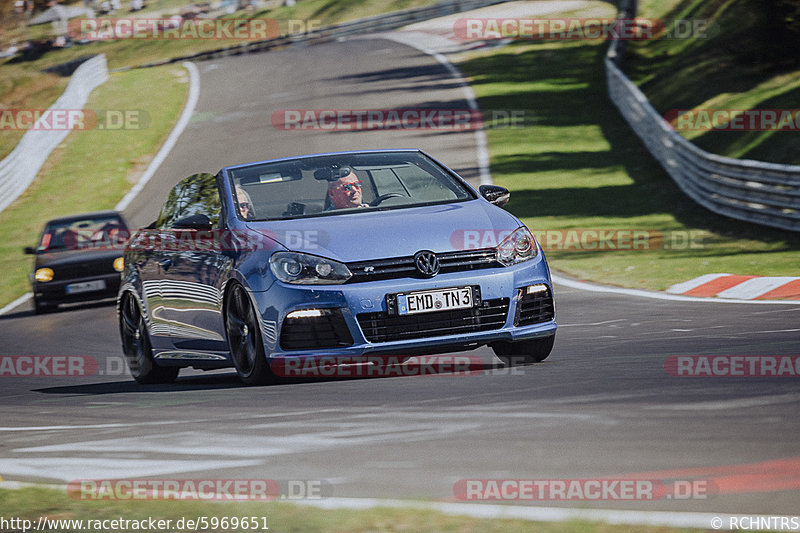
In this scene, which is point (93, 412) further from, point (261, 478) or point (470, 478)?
point (470, 478)

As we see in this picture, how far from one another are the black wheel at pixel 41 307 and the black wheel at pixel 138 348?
761 centimetres

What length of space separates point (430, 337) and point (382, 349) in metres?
0.30

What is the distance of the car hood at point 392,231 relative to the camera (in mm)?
7793

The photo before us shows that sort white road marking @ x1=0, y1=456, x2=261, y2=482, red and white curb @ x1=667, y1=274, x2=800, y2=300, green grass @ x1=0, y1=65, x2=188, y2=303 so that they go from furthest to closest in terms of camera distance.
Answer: green grass @ x1=0, y1=65, x2=188, y2=303, red and white curb @ x1=667, y1=274, x2=800, y2=300, white road marking @ x1=0, y1=456, x2=261, y2=482

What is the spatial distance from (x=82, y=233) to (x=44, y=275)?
4.33 feet

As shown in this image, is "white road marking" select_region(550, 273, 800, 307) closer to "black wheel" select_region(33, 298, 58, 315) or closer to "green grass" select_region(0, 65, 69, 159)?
"black wheel" select_region(33, 298, 58, 315)

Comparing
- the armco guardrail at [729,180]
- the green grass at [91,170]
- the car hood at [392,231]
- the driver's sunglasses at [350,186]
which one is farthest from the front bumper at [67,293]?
the car hood at [392,231]

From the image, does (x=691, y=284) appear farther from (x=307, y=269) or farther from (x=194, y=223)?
(x=307, y=269)

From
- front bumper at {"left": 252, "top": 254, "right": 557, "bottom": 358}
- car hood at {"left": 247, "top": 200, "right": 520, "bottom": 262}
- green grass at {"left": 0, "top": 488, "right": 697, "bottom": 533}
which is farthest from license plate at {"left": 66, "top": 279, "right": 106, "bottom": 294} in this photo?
green grass at {"left": 0, "top": 488, "right": 697, "bottom": 533}

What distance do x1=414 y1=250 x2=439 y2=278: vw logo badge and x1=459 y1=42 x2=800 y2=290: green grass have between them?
22.8 ft

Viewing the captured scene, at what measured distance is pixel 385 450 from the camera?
5.56m

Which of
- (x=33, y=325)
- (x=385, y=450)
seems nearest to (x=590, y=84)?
(x=33, y=325)

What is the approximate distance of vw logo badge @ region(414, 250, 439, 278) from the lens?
7.71 m

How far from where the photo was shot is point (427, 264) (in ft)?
25.3
